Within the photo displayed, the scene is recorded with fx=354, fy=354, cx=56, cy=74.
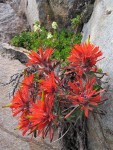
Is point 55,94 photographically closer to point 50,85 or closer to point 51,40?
point 50,85

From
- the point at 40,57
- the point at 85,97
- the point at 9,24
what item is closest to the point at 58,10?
the point at 9,24

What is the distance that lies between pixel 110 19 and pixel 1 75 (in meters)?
1.60

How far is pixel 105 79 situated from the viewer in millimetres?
3244

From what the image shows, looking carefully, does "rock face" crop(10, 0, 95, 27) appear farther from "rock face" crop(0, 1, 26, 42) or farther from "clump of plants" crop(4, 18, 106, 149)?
"clump of plants" crop(4, 18, 106, 149)

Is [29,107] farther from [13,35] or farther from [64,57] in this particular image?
[13,35]

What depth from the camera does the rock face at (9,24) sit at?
224 inches

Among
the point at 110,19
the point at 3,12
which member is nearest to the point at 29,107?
the point at 110,19

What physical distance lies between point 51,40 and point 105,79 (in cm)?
182

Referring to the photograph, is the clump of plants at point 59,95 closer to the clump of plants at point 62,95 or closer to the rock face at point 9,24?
the clump of plants at point 62,95

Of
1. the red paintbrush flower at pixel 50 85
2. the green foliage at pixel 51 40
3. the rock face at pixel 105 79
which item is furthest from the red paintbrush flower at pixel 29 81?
the green foliage at pixel 51 40

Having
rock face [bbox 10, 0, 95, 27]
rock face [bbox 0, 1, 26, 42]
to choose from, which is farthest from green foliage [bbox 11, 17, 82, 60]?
rock face [bbox 0, 1, 26, 42]

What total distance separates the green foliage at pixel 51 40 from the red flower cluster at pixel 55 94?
1.32 meters

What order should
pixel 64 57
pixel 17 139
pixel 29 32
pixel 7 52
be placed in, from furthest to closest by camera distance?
1. pixel 29 32
2. pixel 7 52
3. pixel 64 57
4. pixel 17 139

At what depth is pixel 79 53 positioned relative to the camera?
9.62 ft
